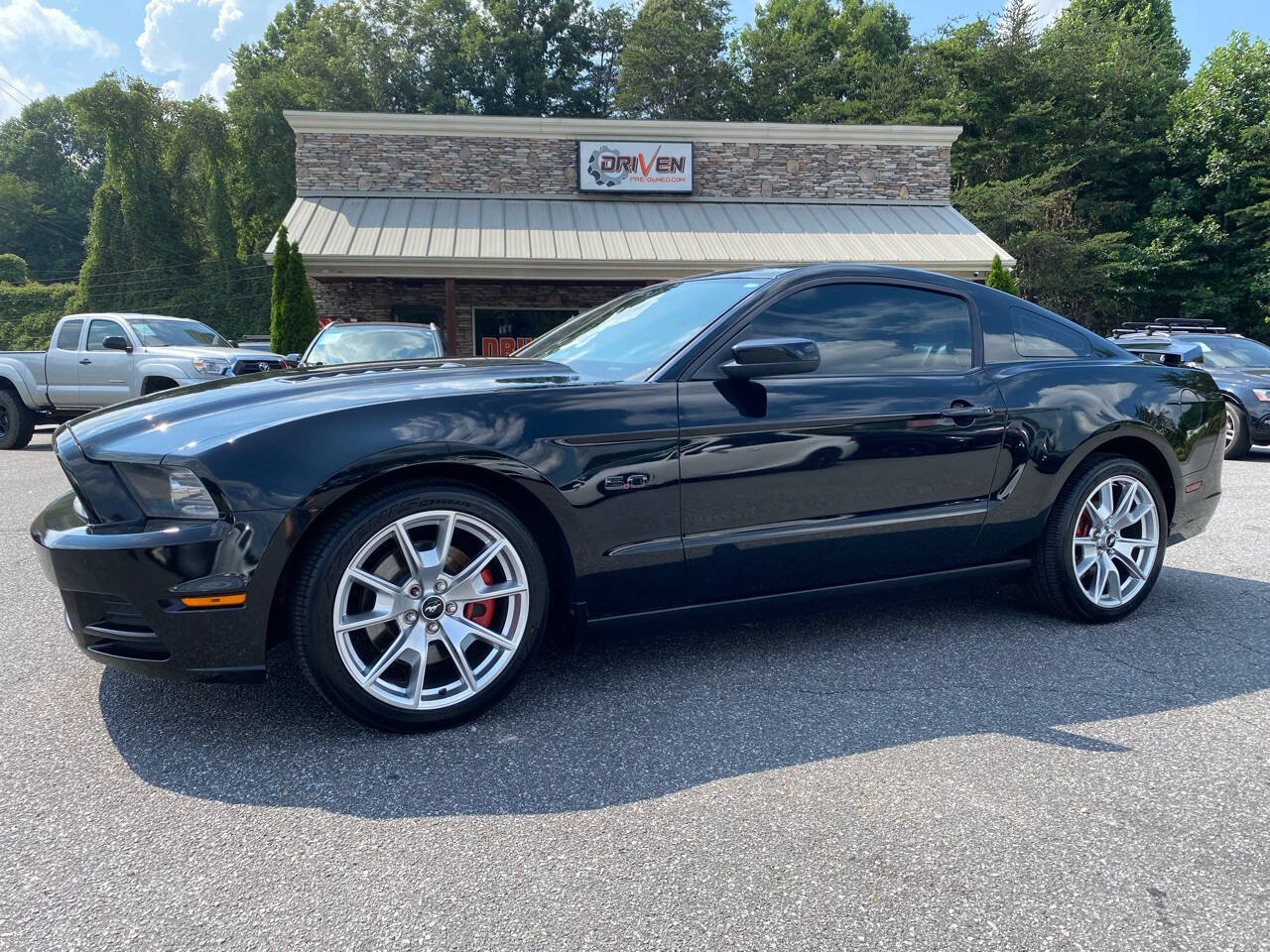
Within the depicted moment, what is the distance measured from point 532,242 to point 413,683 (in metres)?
15.3

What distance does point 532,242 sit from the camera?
1698cm

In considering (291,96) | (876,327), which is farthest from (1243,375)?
(291,96)

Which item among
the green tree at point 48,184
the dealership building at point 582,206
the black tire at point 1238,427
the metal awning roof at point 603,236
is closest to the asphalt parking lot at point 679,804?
the black tire at point 1238,427

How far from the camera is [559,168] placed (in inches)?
752

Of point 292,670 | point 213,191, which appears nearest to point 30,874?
point 292,670

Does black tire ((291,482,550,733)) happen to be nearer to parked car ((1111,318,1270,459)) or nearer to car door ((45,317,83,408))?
parked car ((1111,318,1270,459))

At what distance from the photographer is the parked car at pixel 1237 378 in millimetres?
10141

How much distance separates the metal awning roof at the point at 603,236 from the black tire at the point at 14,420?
18.3ft

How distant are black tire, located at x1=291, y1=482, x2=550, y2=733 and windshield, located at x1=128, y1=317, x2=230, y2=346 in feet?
35.4

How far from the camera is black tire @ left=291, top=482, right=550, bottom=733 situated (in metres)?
2.57

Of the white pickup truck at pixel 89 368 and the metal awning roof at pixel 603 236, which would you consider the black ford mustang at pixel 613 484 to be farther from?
the metal awning roof at pixel 603 236

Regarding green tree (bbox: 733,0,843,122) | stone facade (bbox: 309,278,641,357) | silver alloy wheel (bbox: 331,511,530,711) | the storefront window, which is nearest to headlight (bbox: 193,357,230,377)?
stone facade (bbox: 309,278,641,357)

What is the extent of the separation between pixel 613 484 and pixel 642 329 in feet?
2.98

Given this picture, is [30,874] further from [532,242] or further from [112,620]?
[532,242]
